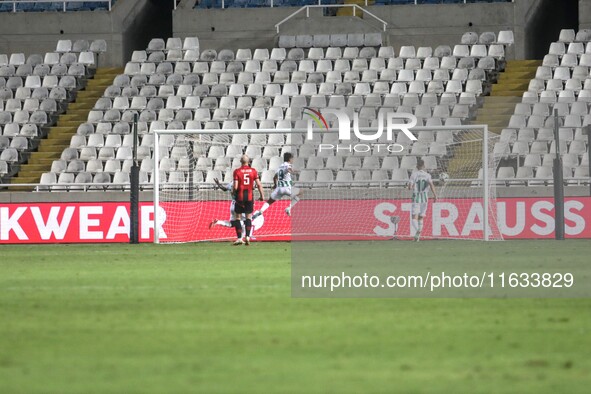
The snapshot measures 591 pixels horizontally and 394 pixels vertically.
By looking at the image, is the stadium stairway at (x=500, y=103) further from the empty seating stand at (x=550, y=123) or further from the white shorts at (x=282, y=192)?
the white shorts at (x=282, y=192)

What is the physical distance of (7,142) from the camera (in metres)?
31.6

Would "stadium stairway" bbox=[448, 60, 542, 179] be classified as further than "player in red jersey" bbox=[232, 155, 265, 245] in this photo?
Yes

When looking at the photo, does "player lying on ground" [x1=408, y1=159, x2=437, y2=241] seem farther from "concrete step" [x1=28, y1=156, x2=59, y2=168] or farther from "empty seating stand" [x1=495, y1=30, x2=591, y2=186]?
"concrete step" [x1=28, y1=156, x2=59, y2=168]

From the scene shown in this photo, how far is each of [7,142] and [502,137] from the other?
1215cm

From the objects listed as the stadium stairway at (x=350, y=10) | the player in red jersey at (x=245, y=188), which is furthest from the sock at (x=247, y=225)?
the stadium stairway at (x=350, y=10)

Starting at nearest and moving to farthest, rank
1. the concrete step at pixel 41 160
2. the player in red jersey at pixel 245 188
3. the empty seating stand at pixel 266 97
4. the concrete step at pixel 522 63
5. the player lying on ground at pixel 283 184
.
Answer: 1. the player in red jersey at pixel 245 188
2. the player lying on ground at pixel 283 184
3. the empty seating stand at pixel 266 97
4. the concrete step at pixel 41 160
5. the concrete step at pixel 522 63

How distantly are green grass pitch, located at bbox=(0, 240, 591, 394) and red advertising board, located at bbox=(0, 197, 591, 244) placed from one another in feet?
39.7

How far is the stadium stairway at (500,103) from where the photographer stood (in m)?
26.2

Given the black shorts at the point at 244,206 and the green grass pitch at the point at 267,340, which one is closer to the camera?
the green grass pitch at the point at 267,340

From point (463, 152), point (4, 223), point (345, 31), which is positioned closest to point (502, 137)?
point (463, 152)

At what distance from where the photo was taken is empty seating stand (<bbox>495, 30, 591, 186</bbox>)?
27.6 meters

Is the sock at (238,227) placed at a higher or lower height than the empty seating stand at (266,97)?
lower

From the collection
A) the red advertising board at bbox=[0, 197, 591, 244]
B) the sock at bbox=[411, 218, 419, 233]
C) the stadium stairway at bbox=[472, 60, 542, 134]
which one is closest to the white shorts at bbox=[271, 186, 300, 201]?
the red advertising board at bbox=[0, 197, 591, 244]

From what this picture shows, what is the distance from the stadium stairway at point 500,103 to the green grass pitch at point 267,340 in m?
12.3
